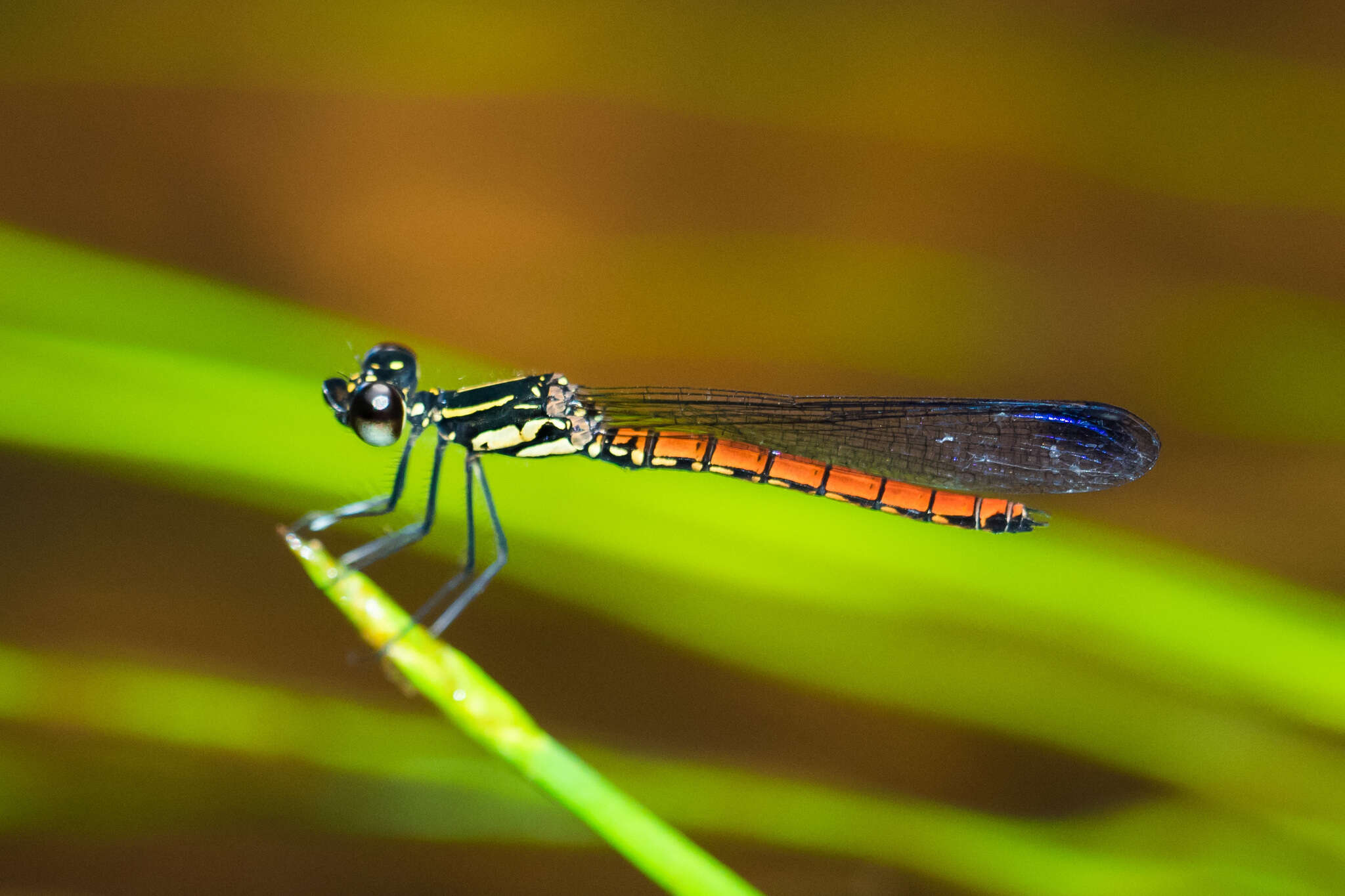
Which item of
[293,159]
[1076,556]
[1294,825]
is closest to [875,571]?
[1076,556]

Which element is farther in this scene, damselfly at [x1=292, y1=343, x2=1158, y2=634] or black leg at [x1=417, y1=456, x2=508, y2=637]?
damselfly at [x1=292, y1=343, x2=1158, y2=634]

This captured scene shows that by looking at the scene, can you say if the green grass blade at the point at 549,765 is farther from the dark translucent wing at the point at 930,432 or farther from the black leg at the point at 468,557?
the dark translucent wing at the point at 930,432

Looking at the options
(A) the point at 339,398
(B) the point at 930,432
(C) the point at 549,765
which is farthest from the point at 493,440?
(C) the point at 549,765

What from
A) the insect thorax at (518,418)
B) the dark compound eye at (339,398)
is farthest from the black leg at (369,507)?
the dark compound eye at (339,398)

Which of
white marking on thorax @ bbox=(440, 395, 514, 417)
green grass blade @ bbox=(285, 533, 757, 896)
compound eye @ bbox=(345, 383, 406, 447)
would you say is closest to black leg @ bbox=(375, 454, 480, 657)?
white marking on thorax @ bbox=(440, 395, 514, 417)

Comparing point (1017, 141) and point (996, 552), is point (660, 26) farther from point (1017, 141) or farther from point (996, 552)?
point (996, 552)

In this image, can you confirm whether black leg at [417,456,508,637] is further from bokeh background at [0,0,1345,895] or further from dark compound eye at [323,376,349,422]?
dark compound eye at [323,376,349,422]
